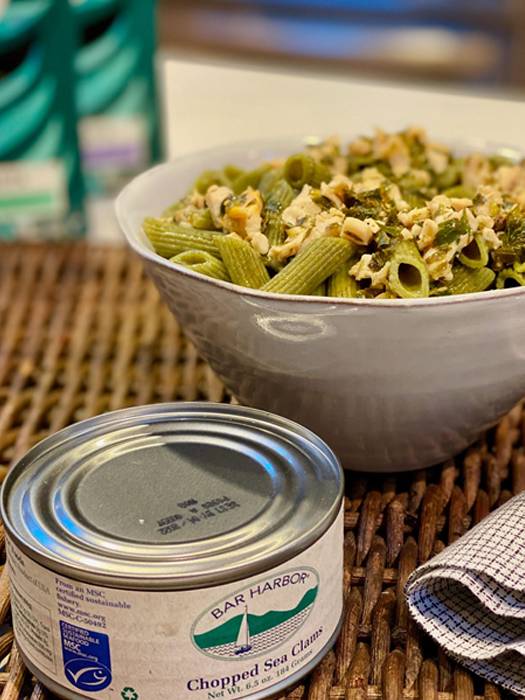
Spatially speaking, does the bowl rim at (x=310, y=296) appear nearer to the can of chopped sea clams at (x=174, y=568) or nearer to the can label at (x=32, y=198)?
the can of chopped sea clams at (x=174, y=568)

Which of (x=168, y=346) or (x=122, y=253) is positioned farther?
(x=122, y=253)

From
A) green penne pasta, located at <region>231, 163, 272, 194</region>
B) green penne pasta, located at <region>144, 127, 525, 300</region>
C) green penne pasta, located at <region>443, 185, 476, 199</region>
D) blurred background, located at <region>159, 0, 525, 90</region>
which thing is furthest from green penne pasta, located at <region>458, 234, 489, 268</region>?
blurred background, located at <region>159, 0, 525, 90</region>

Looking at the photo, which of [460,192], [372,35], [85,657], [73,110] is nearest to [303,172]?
[460,192]

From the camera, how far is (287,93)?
2357mm

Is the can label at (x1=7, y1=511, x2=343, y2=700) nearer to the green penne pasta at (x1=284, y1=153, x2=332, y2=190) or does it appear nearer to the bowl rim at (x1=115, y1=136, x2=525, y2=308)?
the bowl rim at (x1=115, y1=136, x2=525, y2=308)

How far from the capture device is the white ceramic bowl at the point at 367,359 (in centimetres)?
77

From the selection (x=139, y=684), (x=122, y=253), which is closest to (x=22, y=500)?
(x=139, y=684)

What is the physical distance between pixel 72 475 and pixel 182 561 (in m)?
0.13

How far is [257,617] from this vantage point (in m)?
0.64

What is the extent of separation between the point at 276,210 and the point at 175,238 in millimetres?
93

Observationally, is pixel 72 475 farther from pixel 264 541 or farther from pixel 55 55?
pixel 55 55

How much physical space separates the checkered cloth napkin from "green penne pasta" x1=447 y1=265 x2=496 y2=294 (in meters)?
0.19

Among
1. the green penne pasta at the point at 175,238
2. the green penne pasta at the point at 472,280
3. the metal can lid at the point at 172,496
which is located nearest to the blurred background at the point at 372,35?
the green penne pasta at the point at 175,238

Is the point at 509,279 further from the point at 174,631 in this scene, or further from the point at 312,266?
the point at 174,631
